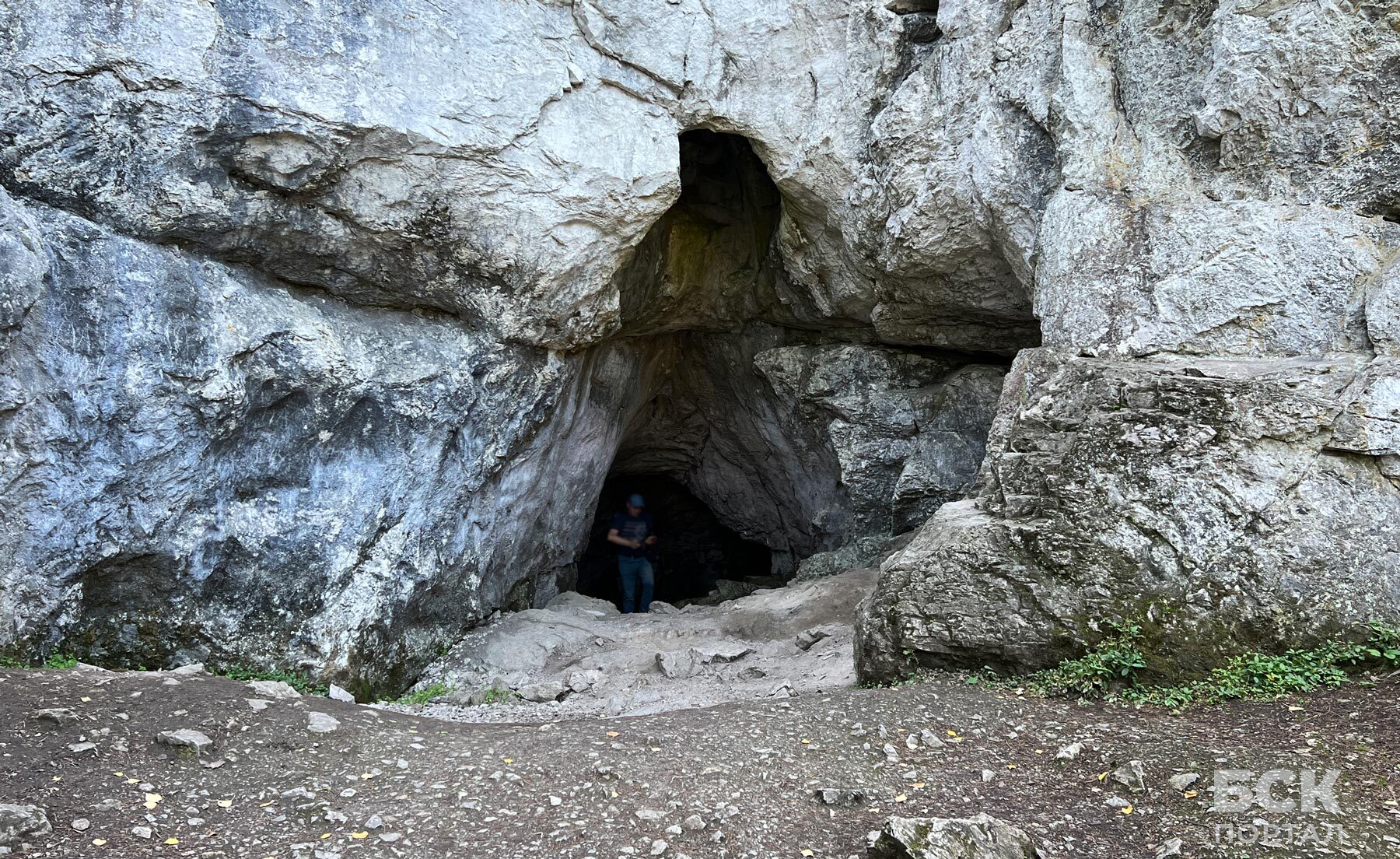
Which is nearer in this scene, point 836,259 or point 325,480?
point 325,480

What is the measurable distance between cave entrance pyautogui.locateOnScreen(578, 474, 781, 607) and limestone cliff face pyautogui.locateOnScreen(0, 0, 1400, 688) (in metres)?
5.07

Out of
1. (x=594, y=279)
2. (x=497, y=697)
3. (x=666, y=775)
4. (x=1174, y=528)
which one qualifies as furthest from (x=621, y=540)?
(x=1174, y=528)

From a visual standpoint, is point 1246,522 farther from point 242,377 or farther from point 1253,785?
point 242,377

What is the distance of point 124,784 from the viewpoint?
401cm

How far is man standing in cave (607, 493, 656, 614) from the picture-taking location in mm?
11345

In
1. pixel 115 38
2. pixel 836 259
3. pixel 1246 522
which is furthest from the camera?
pixel 836 259

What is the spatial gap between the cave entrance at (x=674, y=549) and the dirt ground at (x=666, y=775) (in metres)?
8.39

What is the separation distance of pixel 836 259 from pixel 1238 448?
13.7 ft

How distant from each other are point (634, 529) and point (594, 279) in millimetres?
4678

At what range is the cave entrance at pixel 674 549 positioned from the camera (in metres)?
13.5

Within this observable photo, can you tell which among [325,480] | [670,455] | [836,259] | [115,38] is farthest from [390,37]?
[670,455]

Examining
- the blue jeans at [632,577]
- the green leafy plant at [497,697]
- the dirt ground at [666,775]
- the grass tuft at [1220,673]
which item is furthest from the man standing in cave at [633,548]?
the grass tuft at [1220,673]

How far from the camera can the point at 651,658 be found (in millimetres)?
7188

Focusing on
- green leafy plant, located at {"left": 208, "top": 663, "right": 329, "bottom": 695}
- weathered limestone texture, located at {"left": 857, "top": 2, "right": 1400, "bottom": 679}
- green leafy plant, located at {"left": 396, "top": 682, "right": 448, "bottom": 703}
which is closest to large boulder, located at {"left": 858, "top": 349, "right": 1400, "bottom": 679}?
weathered limestone texture, located at {"left": 857, "top": 2, "right": 1400, "bottom": 679}
